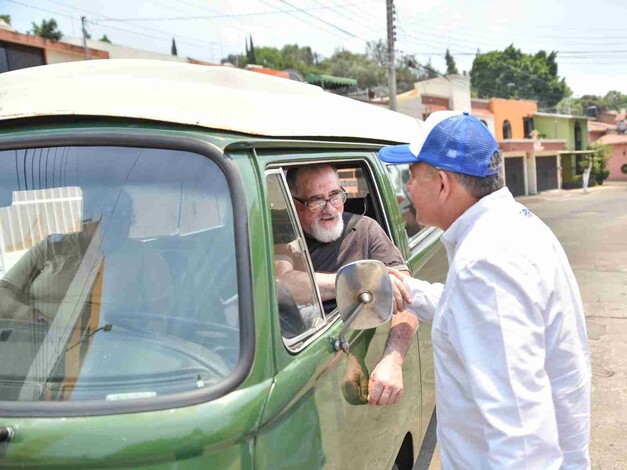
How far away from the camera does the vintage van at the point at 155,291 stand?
1.27 metres

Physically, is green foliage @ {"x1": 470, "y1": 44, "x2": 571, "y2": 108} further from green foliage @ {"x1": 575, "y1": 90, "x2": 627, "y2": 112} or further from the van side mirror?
the van side mirror

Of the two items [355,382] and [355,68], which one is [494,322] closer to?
[355,382]

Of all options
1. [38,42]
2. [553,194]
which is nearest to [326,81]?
[38,42]

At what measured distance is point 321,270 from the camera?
268 cm

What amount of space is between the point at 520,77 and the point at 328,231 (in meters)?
96.5

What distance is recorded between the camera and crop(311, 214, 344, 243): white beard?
2713mm

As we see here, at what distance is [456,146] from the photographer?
1.63 m

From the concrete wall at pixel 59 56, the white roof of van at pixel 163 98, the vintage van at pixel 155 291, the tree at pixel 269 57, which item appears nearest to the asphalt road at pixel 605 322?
the vintage van at pixel 155 291

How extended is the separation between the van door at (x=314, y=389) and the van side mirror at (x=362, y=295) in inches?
3.9

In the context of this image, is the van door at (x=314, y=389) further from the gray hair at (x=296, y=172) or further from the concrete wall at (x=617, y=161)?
A: the concrete wall at (x=617, y=161)

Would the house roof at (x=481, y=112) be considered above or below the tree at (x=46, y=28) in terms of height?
below

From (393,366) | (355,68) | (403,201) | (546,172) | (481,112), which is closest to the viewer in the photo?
(393,366)

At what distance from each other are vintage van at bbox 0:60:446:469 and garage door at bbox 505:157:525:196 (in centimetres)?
3828

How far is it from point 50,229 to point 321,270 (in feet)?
4.25
